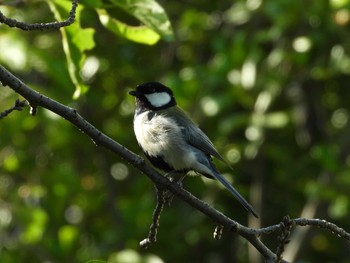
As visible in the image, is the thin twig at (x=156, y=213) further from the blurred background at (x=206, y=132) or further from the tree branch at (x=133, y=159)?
the blurred background at (x=206, y=132)

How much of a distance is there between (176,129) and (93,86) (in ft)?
8.23

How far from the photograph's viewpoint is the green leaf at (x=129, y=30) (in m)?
2.70

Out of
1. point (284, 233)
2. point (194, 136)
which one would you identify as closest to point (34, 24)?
point (284, 233)

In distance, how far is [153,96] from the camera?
4.01 metres

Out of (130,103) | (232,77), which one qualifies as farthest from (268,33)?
(130,103)

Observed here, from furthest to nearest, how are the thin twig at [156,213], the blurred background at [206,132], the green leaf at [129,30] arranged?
the blurred background at [206,132]
the green leaf at [129,30]
the thin twig at [156,213]

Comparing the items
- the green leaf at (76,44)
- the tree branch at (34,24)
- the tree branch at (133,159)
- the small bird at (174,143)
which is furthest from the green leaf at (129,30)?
the small bird at (174,143)

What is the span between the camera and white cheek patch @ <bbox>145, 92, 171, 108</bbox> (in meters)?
3.96

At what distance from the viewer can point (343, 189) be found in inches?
203

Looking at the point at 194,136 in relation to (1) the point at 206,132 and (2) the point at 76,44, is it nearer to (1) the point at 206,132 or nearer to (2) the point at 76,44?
(2) the point at 76,44

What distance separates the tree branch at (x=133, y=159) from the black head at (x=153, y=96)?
63.7 inches

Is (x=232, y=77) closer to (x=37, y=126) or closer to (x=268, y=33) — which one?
(x=268, y=33)

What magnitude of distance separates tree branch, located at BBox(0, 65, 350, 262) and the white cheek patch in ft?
5.39

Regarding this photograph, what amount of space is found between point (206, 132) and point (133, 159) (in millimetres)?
3561
